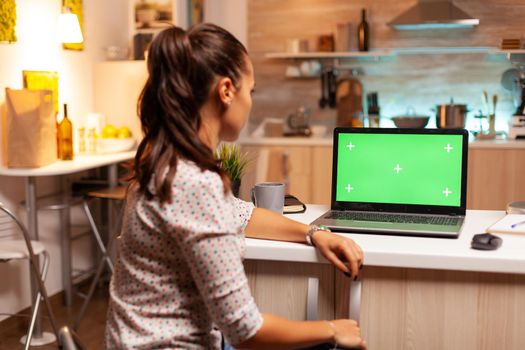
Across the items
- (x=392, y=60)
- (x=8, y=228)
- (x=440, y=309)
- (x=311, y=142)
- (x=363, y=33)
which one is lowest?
(x=8, y=228)

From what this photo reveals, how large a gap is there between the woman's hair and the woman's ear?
1 centimetres

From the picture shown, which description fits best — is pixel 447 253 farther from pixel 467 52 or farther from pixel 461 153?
pixel 467 52

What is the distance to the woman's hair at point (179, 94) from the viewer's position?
4.37 feet

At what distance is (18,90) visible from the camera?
3621 millimetres

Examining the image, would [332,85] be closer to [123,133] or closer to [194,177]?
[123,133]

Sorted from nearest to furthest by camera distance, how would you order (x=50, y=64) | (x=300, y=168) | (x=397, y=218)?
1. (x=397, y=218)
2. (x=50, y=64)
3. (x=300, y=168)

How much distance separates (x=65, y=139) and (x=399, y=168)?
2303mm

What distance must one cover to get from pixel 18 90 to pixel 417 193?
2287 mm

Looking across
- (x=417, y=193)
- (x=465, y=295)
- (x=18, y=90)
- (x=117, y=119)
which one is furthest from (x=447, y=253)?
(x=117, y=119)

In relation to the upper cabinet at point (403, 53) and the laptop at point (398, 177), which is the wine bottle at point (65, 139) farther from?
the laptop at point (398, 177)

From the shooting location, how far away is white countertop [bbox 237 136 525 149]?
4609mm

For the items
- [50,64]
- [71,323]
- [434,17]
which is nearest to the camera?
[71,323]

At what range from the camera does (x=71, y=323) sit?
12.7ft

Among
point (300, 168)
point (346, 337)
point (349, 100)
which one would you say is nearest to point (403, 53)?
point (349, 100)
